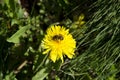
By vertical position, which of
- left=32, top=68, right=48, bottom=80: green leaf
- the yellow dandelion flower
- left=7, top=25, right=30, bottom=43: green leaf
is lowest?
left=32, top=68, right=48, bottom=80: green leaf

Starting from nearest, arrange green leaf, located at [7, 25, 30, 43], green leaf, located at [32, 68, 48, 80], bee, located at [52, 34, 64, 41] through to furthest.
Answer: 1. bee, located at [52, 34, 64, 41]
2. green leaf, located at [32, 68, 48, 80]
3. green leaf, located at [7, 25, 30, 43]

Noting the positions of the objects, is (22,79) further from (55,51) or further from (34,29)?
(55,51)

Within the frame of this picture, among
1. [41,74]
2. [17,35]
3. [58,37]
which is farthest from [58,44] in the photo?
[17,35]

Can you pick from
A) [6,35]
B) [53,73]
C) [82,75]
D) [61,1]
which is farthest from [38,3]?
[82,75]

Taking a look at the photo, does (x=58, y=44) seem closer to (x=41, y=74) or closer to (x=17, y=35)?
(x=41, y=74)

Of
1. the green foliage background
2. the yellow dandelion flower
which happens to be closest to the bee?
the yellow dandelion flower

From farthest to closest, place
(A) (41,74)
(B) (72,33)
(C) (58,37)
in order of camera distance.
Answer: (B) (72,33) → (A) (41,74) → (C) (58,37)

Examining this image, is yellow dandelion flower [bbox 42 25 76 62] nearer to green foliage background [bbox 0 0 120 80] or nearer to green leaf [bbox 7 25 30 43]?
green foliage background [bbox 0 0 120 80]

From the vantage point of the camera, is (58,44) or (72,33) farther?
(72,33)

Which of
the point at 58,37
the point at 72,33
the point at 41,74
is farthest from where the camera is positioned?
the point at 72,33
